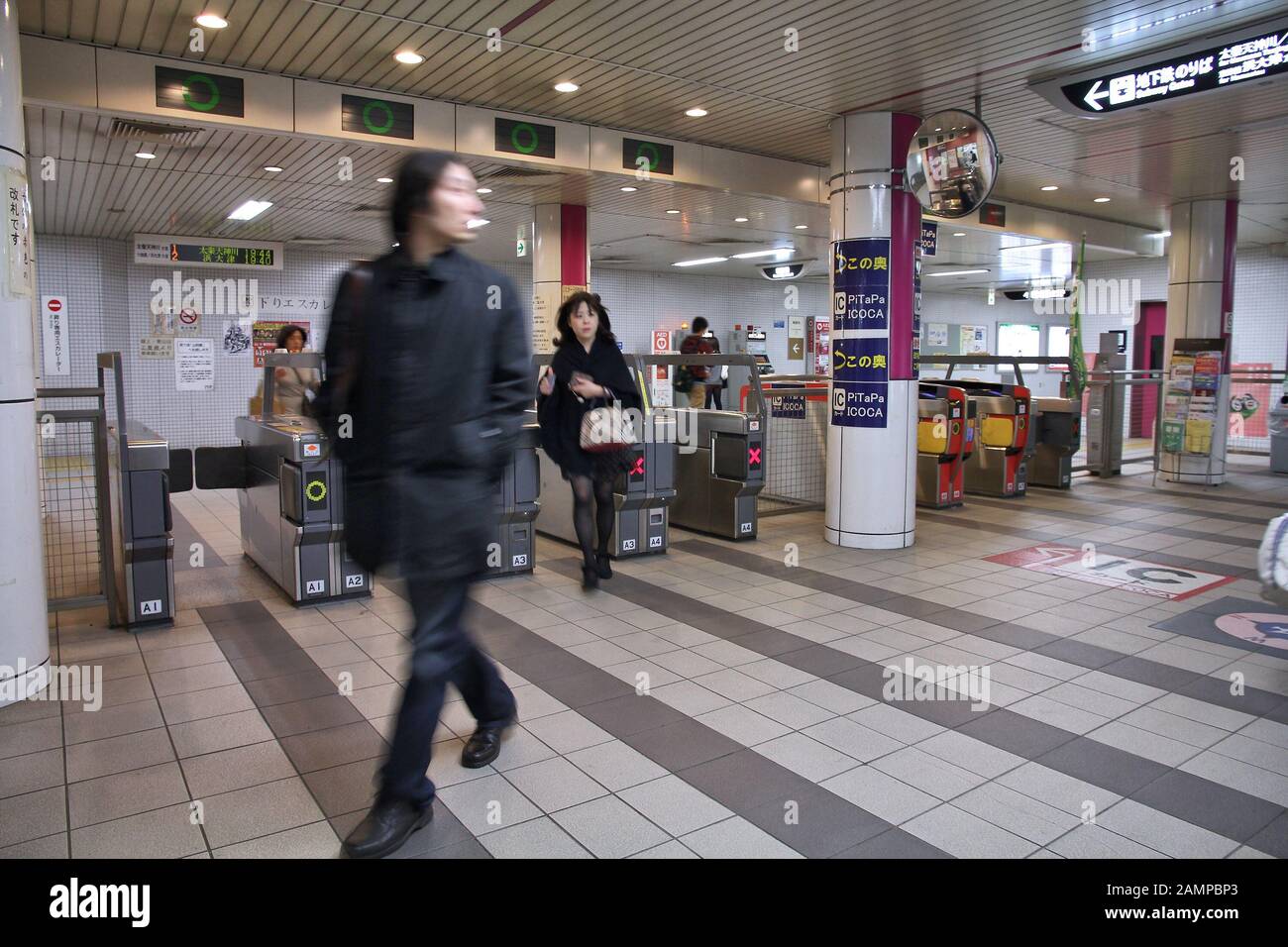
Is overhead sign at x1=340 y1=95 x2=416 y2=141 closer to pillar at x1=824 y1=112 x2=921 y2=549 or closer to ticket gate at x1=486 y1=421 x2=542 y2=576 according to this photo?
ticket gate at x1=486 y1=421 x2=542 y2=576

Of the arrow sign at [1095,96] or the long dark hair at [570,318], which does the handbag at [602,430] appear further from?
the arrow sign at [1095,96]

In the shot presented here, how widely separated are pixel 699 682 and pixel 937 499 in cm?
522

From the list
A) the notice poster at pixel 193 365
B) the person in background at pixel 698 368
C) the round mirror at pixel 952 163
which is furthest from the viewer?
the notice poster at pixel 193 365

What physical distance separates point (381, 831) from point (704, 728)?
1.31m

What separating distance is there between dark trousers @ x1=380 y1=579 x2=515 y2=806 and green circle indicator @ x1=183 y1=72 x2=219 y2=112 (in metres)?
4.85

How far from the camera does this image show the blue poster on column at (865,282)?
6.40 m

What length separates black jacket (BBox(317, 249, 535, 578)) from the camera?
222 cm

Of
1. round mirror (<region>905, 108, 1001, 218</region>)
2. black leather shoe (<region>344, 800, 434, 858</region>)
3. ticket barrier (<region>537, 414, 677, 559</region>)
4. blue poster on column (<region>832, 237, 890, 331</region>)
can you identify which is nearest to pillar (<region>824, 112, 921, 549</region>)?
blue poster on column (<region>832, 237, 890, 331</region>)

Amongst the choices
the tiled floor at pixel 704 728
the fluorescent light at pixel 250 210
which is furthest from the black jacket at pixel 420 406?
the fluorescent light at pixel 250 210

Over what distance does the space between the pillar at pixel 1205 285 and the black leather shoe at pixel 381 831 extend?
1044cm
